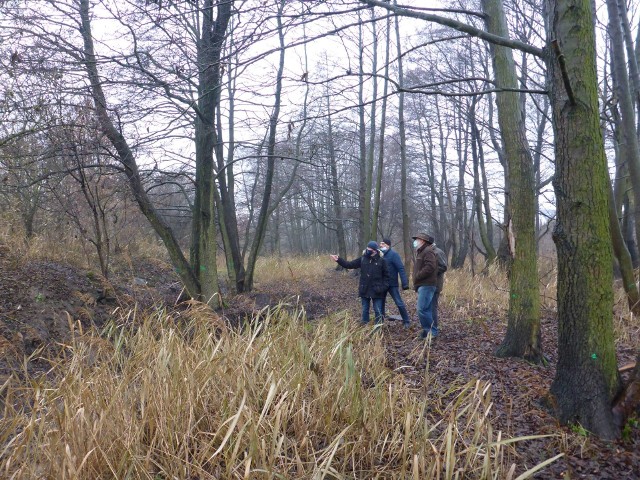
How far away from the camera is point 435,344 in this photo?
20.9 ft

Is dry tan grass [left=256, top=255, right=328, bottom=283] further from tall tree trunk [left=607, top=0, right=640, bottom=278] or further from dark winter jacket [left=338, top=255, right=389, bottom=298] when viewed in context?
tall tree trunk [left=607, top=0, right=640, bottom=278]

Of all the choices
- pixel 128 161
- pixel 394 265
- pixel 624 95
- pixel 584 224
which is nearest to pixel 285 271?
pixel 394 265

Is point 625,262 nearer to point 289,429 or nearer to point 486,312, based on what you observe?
point 486,312

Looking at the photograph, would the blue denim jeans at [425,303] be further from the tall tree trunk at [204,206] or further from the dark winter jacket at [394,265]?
the tall tree trunk at [204,206]

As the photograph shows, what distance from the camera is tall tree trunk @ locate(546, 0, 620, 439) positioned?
3396mm

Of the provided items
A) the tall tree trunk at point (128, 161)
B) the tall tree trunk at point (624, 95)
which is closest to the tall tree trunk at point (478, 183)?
the tall tree trunk at point (624, 95)

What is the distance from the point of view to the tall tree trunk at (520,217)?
5.14 m

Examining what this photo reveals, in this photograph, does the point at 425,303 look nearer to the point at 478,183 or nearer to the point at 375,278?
the point at 375,278

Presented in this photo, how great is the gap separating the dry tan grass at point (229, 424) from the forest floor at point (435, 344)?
0.39m

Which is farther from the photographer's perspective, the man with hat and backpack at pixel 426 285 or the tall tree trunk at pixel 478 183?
the tall tree trunk at pixel 478 183

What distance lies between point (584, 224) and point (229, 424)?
2.91 metres

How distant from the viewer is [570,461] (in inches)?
121

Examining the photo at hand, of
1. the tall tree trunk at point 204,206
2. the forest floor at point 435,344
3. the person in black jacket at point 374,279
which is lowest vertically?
the forest floor at point 435,344

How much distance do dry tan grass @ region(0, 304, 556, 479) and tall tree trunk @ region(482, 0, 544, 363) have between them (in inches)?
78.0
